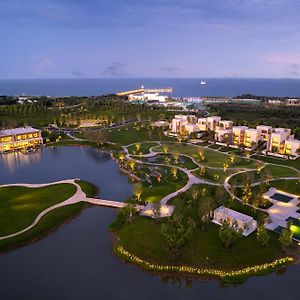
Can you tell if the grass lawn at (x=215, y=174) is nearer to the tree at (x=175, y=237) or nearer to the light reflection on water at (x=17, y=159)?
the tree at (x=175, y=237)

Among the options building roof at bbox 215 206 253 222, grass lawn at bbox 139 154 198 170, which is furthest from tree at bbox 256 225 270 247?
grass lawn at bbox 139 154 198 170

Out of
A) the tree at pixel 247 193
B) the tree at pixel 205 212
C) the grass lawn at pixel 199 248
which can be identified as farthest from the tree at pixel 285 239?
the tree at pixel 247 193

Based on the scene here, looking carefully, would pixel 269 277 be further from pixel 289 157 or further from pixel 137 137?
pixel 137 137

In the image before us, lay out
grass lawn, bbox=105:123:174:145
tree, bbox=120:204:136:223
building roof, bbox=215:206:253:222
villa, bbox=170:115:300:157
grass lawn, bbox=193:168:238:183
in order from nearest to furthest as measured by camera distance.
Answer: building roof, bbox=215:206:253:222
tree, bbox=120:204:136:223
grass lawn, bbox=193:168:238:183
villa, bbox=170:115:300:157
grass lawn, bbox=105:123:174:145

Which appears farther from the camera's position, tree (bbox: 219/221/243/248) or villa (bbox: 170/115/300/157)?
villa (bbox: 170/115/300/157)

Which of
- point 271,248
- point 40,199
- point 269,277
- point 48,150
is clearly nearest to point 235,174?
point 271,248

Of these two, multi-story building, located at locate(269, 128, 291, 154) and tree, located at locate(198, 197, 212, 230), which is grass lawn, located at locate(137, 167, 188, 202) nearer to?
tree, located at locate(198, 197, 212, 230)
